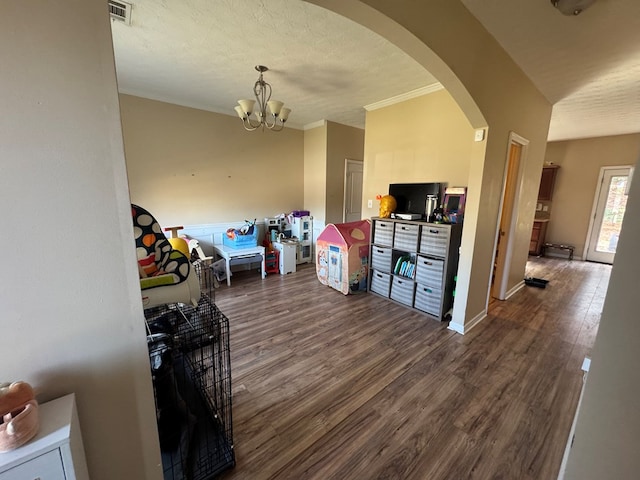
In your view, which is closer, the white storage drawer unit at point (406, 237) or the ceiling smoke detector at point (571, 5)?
the ceiling smoke detector at point (571, 5)

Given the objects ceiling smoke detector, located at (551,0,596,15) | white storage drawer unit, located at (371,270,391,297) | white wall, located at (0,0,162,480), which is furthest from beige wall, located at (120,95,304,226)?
ceiling smoke detector, located at (551,0,596,15)

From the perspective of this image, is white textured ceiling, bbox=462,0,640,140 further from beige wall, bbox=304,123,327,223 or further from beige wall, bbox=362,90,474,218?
beige wall, bbox=304,123,327,223

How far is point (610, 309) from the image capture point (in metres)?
0.69

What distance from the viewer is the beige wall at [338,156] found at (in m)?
4.77

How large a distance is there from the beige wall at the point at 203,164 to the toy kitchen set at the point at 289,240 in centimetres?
28

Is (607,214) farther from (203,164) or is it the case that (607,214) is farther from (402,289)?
(203,164)

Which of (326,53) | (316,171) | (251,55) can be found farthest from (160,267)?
(316,171)

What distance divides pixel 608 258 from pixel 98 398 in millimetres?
8170

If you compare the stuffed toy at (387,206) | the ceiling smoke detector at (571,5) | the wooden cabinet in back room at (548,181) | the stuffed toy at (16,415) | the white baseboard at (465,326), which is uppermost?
the ceiling smoke detector at (571,5)

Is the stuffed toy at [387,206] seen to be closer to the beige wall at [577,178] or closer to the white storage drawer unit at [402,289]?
the white storage drawer unit at [402,289]

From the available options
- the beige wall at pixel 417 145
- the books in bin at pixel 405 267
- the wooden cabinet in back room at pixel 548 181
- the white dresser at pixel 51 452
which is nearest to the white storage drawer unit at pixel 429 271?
the books in bin at pixel 405 267

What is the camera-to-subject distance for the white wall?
65cm

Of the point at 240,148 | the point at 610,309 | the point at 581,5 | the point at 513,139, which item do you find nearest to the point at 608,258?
the point at 513,139

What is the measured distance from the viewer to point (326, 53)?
2.42 meters
